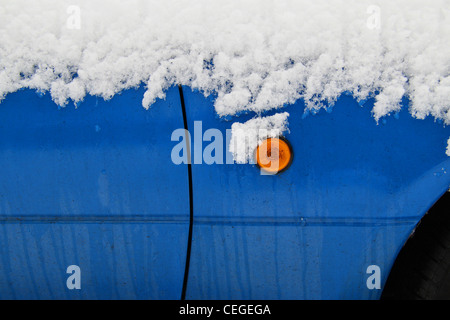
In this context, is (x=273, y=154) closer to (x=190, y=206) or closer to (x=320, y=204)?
(x=320, y=204)

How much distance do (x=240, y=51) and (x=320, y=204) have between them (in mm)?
608

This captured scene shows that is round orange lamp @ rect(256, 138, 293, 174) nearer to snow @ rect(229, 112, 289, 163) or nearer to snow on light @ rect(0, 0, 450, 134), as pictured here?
snow @ rect(229, 112, 289, 163)

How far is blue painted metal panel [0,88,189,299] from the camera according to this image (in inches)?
51.0

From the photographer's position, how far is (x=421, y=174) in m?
1.27

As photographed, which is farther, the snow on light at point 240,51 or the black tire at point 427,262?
the black tire at point 427,262

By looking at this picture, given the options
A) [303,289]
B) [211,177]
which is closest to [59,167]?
[211,177]

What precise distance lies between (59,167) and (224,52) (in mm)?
719

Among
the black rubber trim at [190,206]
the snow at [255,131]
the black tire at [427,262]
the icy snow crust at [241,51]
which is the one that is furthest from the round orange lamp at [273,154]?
the black tire at [427,262]

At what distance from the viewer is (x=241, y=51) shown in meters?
1.27

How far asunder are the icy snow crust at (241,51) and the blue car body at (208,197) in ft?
0.18

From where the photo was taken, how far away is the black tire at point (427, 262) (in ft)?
4.49

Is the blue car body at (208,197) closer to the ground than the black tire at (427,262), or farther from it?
farther from it

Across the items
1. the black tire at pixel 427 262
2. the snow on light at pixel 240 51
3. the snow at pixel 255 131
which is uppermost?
→ the snow on light at pixel 240 51

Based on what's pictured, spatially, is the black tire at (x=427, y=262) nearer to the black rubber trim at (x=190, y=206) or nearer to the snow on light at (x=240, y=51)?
the snow on light at (x=240, y=51)
